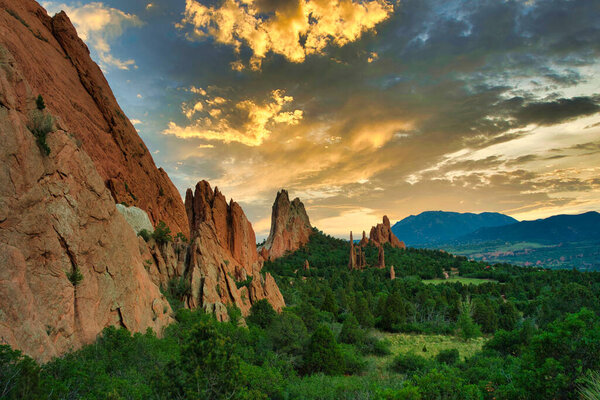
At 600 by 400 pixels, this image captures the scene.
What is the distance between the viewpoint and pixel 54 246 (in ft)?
52.0

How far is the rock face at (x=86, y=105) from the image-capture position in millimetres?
27812

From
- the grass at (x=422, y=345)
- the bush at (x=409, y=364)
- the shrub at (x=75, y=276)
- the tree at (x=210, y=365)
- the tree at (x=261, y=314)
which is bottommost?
the grass at (x=422, y=345)

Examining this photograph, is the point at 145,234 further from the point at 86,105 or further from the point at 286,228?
the point at 286,228

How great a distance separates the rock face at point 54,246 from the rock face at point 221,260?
29.4ft

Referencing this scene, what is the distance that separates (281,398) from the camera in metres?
21.6

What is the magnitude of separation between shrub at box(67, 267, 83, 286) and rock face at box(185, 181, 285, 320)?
14444 mm

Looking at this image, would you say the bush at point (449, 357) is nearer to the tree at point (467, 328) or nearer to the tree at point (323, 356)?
the tree at point (323, 356)

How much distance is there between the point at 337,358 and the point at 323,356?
1.68 meters

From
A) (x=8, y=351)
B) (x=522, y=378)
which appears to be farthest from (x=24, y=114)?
(x=522, y=378)

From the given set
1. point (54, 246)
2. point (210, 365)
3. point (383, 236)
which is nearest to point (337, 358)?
→ point (210, 365)

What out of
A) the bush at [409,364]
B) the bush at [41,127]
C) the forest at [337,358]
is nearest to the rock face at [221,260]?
A: the forest at [337,358]

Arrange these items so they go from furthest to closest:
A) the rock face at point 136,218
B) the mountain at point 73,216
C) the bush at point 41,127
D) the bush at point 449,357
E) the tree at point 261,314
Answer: the tree at point 261,314 < the bush at point 449,357 < the rock face at point 136,218 < the bush at point 41,127 < the mountain at point 73,216

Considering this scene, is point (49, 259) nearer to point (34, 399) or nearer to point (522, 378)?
point (34, 399)

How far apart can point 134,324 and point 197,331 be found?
681cm
